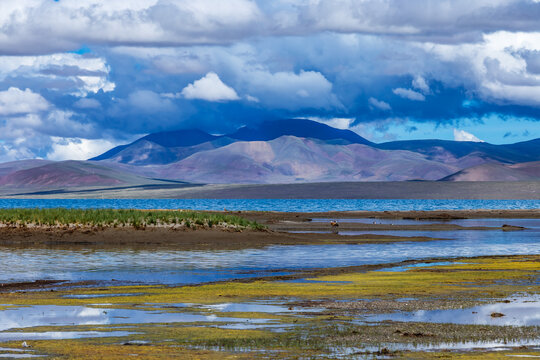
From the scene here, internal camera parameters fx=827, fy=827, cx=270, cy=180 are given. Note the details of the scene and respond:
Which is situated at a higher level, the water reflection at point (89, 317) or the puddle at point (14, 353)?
the puddle at point (14, 353)

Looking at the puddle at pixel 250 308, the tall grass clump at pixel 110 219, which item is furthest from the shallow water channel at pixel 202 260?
the tall grass clump at pixel 110 219

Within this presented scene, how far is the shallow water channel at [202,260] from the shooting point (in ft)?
116

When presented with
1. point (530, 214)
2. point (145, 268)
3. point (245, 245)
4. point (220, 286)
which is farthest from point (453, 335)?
point (530, 214)

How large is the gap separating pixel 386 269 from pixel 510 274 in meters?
6.18

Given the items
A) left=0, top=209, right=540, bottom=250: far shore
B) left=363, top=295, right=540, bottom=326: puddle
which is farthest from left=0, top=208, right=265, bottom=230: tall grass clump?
left=363, top=295, right=540, bottom=326: puddle

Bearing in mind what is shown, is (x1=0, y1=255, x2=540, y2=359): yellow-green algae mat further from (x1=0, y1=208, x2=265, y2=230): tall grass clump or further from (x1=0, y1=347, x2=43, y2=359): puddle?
(x1=0, y1=208, x2=265, y2=230): tall grass clump

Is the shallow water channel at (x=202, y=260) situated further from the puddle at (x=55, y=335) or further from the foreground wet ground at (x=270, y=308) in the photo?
the puddle at (x=55, y=335)

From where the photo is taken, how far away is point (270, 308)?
925 inches

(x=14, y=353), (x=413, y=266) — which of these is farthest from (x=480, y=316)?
(x=413, y=266)

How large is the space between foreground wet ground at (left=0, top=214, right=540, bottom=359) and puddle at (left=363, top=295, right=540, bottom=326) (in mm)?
28

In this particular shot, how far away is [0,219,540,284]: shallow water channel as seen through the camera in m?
35.5

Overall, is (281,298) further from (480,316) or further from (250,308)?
(480,316)

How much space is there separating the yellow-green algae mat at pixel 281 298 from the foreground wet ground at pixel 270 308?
0.13ft

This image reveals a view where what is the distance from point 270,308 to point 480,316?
5782 millimetres
